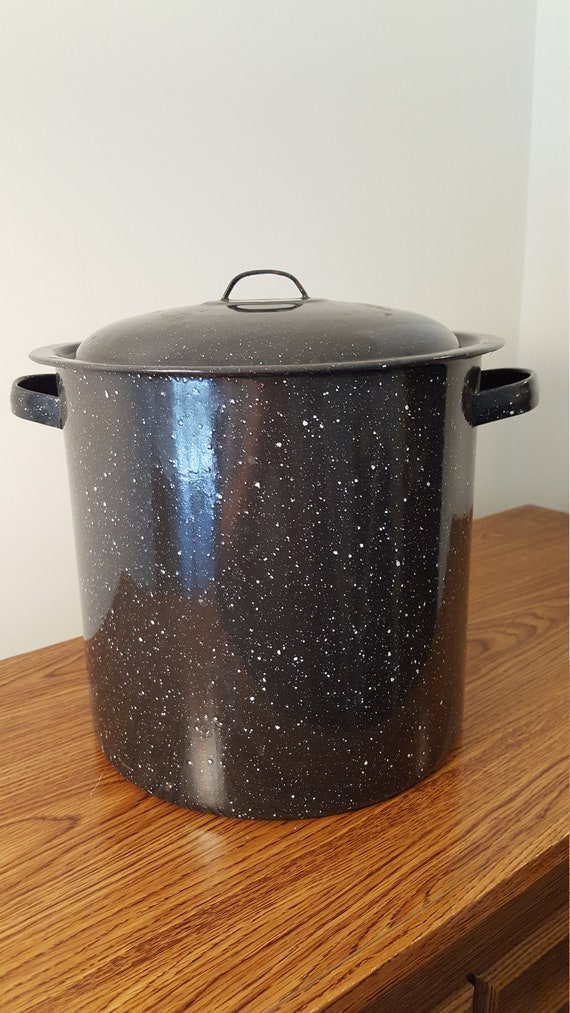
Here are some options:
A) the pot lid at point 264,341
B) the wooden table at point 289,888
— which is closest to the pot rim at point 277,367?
the pot lid at point 264,341

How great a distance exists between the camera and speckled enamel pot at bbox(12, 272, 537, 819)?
50cm

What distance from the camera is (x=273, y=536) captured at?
516 millimetres

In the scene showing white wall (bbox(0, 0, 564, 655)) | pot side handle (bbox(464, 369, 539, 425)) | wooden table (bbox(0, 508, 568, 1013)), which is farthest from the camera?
white wall (bbox(0, 0, 564, 655))

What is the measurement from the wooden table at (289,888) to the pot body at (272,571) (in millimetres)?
37

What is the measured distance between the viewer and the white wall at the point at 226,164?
2.80ft

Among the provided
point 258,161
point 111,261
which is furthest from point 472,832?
point 258,161

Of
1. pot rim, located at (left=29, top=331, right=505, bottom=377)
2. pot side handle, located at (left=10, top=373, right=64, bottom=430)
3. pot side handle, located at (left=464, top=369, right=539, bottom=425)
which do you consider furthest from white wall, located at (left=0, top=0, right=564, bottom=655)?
pot side handle, located at (left=464, top=369, right=539, bottom=425)

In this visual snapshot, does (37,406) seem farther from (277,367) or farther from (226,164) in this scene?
(226,164)

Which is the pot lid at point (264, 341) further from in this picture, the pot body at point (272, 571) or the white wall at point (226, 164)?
the white wall at point (226, 164)

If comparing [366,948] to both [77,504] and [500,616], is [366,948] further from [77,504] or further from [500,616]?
[500,616]

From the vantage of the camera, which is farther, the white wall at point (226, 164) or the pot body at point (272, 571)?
the white wall at point (226, 164)

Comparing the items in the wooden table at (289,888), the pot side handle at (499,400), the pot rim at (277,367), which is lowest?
the wooden table at (289,888)

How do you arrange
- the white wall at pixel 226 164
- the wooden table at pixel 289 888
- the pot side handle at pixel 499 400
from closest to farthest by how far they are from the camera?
the wooden table at pixel 289 888 < the pot side handle at pixel 499 400 < the white wall at pixel 226 164

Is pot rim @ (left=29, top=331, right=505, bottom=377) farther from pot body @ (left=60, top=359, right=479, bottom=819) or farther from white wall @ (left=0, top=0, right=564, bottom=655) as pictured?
white wall @ (left=0, top=0, right=564, bottom=655)
